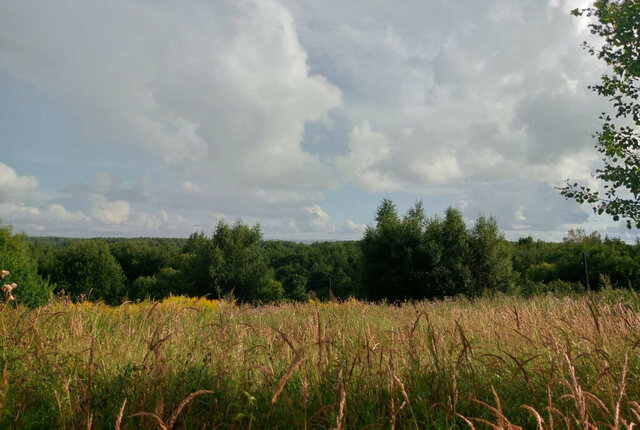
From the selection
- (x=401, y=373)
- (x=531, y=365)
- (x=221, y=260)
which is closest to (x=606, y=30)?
(x=531, y=365)

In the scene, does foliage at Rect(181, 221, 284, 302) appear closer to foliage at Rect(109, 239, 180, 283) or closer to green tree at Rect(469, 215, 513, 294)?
green tree at Rect(469, 215, 513, 294)

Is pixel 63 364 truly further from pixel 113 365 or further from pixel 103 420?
pixel 103 420

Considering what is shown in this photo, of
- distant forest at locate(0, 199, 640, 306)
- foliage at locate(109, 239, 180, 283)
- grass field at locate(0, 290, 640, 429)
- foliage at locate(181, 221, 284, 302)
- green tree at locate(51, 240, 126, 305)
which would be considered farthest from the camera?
foliage at locate(109, 239, 180, 283)

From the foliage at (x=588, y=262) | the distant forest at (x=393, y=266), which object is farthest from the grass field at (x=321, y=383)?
the foliage at (x=588, y=262)

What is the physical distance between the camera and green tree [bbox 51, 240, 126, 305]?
3901cm

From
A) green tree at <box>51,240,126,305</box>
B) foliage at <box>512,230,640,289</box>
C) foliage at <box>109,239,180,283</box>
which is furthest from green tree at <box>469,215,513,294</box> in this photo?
foliage at <box>109,239,180,283</box>

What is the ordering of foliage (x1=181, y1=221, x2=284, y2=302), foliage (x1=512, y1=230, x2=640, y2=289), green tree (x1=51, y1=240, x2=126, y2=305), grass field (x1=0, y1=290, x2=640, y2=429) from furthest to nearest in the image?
green tree (x1=51, y1=240, x2=126, y2=305) < foliage (x1=181, y1=221, x2=284, y2=302) < foliage (x1=512, y1=230, x2=640, y2=289) < grass field (x1=0, y1=290, x2=640, y2=429)

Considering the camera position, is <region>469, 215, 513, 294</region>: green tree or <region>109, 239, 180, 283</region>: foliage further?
<region>109, 239, 180, 283</region>: foliage

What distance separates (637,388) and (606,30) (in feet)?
39.5

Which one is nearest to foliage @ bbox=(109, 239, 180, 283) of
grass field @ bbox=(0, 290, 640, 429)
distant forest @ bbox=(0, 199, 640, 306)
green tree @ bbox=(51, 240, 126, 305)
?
distant forest @ bbox=(0, 199, 640, 306)

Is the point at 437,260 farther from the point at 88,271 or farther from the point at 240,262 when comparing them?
the point at 88,271

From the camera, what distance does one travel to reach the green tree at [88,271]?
39009mm

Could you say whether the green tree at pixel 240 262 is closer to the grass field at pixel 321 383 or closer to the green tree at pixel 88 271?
the green tree at pixel 88 271

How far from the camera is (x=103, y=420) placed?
10.2 feet
